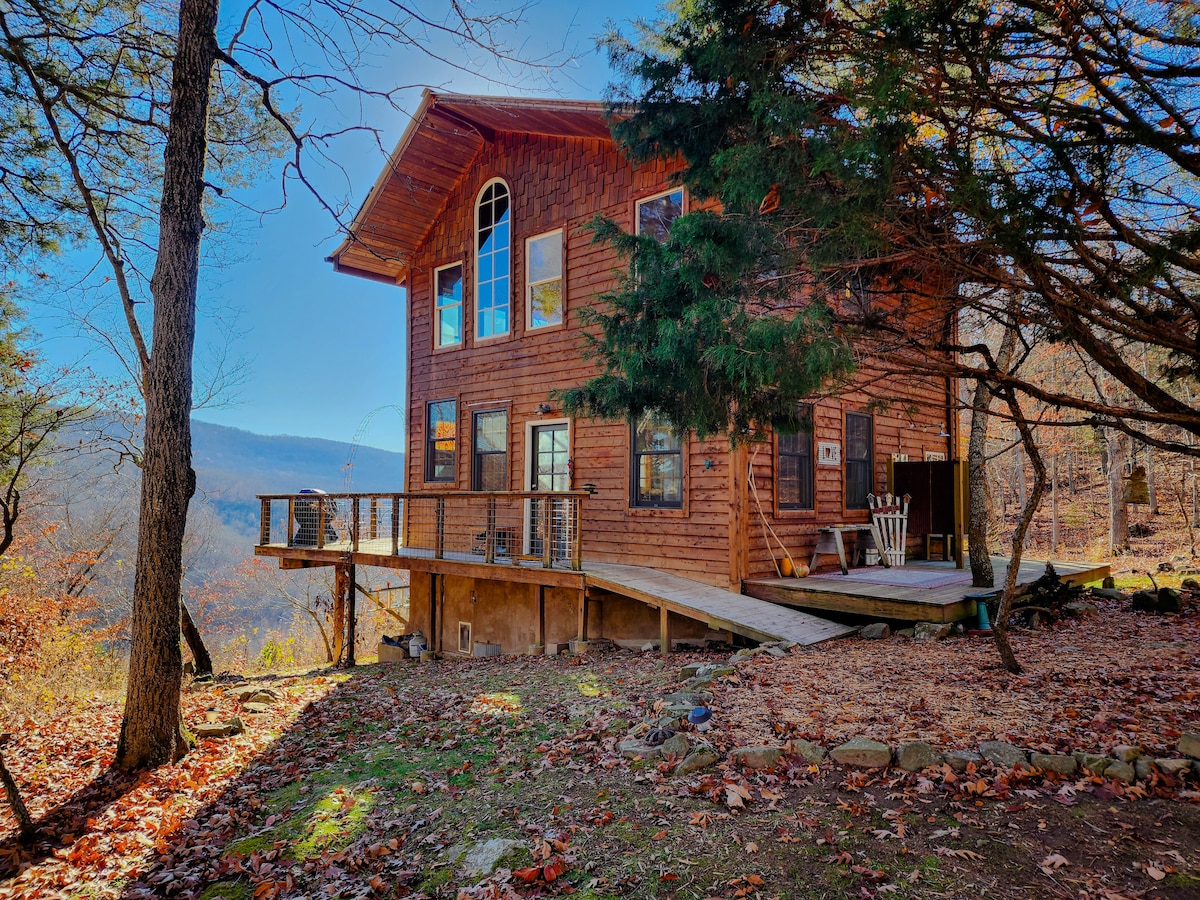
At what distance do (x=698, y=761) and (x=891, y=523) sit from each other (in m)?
7.48

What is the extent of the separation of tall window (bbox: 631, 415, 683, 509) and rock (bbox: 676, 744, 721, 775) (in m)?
4.92

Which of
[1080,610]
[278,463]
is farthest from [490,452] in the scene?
[278,463]

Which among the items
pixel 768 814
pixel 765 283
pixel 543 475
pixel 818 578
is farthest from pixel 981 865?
pixel 543 475

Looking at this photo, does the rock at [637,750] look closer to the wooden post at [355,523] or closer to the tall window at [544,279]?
the tall window at [544,279]

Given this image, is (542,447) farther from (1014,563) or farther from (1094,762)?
(1094,762)

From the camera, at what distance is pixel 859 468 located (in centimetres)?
1012

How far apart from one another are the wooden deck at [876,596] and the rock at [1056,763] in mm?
3528

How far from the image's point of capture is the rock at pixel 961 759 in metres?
3.35

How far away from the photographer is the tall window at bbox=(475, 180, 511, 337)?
11.2 metres

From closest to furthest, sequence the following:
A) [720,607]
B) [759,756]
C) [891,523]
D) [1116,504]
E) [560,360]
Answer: [759,756] → [720,607] → [560,360] → [891,523] → [1116,504]

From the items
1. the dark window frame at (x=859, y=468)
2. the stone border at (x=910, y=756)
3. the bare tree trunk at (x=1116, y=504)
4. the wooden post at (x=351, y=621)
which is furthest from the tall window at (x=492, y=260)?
the bare tree trunk at (x=1116, y=504)

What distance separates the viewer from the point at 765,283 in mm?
4480

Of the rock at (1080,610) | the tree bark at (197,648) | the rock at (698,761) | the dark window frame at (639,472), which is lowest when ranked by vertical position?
the tree bark at (197,648)

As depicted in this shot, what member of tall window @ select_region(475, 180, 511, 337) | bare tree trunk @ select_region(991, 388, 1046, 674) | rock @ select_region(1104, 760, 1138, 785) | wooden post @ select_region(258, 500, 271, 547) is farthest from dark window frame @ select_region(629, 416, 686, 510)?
wooden post @ select_region(258, 500, 271, 547)
